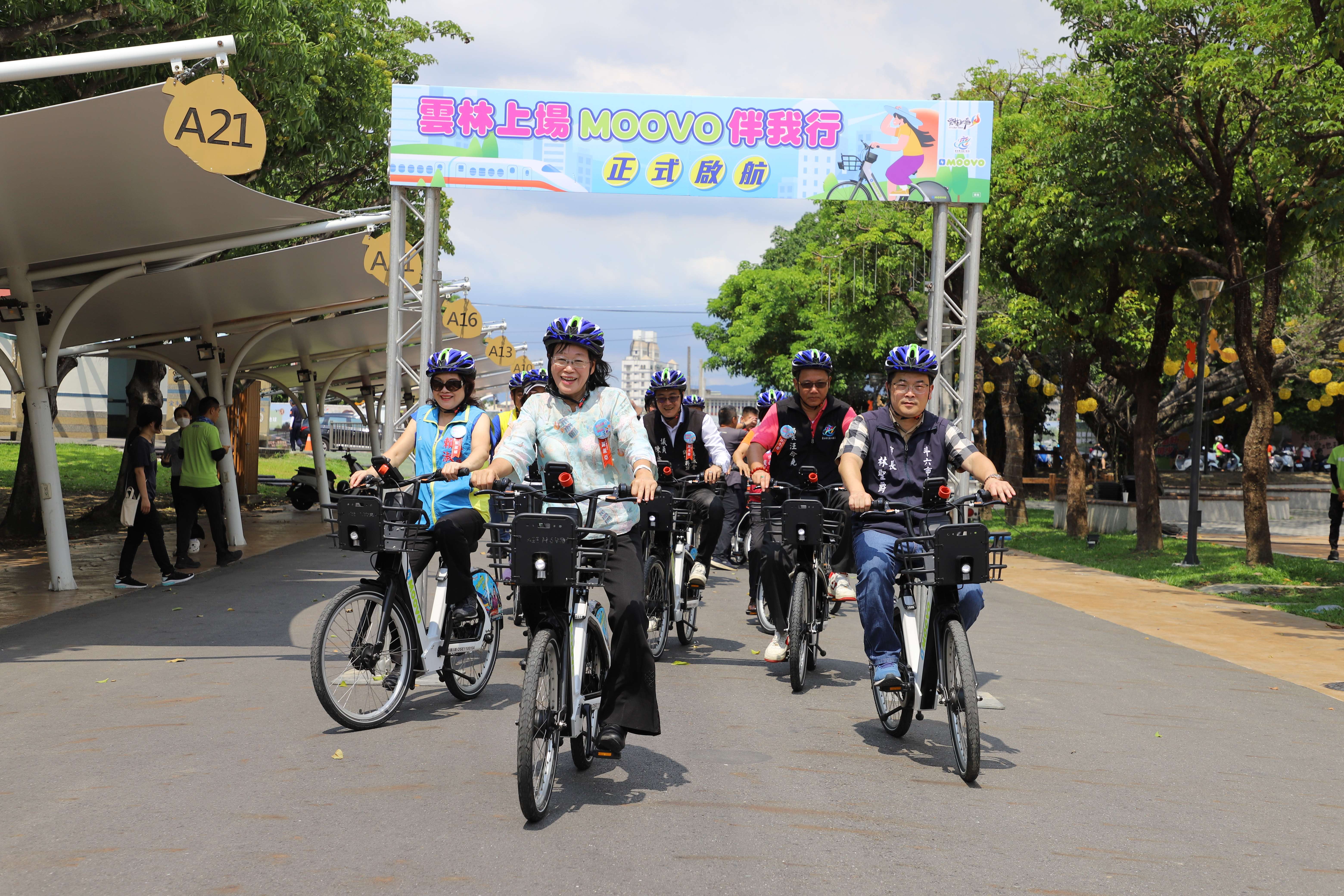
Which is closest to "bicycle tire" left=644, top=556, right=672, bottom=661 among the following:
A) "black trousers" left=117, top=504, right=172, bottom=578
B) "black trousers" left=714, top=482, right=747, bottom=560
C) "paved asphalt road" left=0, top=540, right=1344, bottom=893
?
"paved asphalt road" left=0, top=540, right=1344, bottom=893

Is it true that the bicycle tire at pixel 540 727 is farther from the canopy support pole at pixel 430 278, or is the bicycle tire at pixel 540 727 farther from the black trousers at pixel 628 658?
the canopy support pole at pixel 430 278

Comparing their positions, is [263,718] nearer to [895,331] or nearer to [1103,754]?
[1103,754]

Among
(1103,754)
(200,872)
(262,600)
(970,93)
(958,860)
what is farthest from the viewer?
(970,93)

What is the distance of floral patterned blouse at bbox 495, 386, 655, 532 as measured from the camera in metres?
4.99

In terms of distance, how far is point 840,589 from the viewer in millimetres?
7543

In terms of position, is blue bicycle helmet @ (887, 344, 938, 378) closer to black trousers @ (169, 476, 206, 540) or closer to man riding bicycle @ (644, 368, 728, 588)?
man riding bicycle @ (644, 368, 728, 588)

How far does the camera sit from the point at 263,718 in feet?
19.7

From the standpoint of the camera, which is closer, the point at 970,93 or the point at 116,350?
the point at 116,350

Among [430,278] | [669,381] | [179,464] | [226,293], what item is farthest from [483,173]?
[669,381]

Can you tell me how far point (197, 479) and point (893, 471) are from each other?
27.0 feet

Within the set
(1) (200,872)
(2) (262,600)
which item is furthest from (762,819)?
(2) (262,600)

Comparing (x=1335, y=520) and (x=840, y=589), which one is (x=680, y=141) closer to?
(x=840, y=589)

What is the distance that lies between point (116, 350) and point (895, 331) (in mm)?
19488

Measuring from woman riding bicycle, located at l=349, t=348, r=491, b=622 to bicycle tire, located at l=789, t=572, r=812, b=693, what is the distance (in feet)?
5.97
